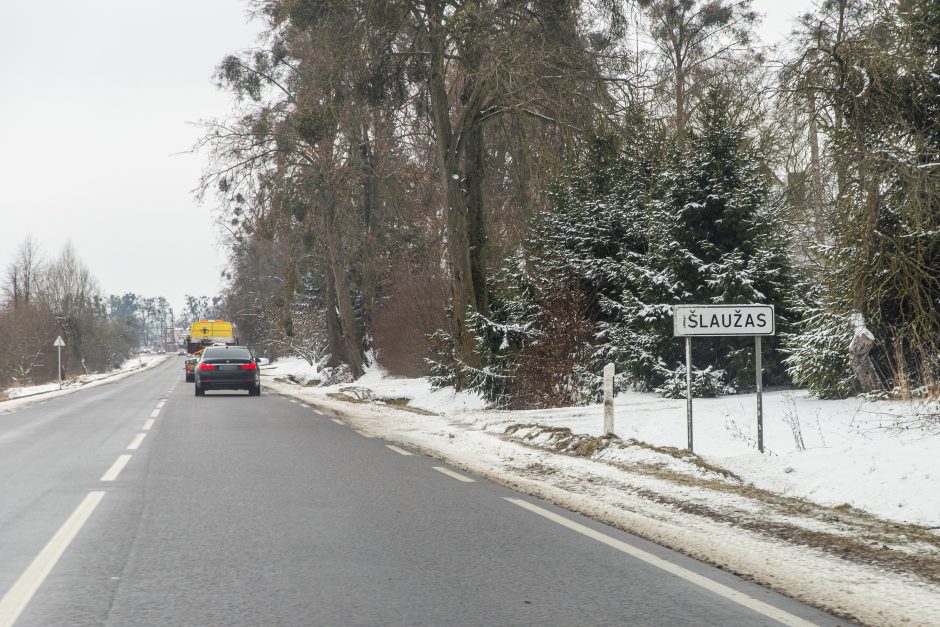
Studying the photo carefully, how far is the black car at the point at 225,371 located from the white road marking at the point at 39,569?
817 inches

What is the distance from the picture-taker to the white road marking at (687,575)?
4594mm

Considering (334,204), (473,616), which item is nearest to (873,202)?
(473,616)

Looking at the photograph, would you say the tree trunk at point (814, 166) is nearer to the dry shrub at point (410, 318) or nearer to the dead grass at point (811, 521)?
the dead grass at point (811, 521)

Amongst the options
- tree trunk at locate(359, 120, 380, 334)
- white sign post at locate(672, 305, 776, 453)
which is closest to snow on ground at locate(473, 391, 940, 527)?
white sign post at locate(672, 305, 776, 453)

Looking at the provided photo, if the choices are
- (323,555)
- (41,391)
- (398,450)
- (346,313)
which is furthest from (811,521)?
(41,391)

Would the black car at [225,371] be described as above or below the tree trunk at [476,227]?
below

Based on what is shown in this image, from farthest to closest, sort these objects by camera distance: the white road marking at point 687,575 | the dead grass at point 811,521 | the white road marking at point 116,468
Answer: the white road marking at point 116,468, the dead grass at point 811,521, the white road marking at point 687,575

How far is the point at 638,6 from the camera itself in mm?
19297

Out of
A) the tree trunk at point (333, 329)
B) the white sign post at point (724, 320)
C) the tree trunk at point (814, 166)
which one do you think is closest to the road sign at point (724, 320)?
the white sign post at point (724, 320)

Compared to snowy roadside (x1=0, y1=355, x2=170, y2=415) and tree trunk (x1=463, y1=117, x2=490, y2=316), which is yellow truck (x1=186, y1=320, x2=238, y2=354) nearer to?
snowy roadside (x1=0, y1=355, x2=170, y2=415)

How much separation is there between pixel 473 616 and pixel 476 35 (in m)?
14.9

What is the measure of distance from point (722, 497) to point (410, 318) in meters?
27.8

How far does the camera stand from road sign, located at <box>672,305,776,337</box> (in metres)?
10.3

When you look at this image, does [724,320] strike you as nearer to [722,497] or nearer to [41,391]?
[722,497]
